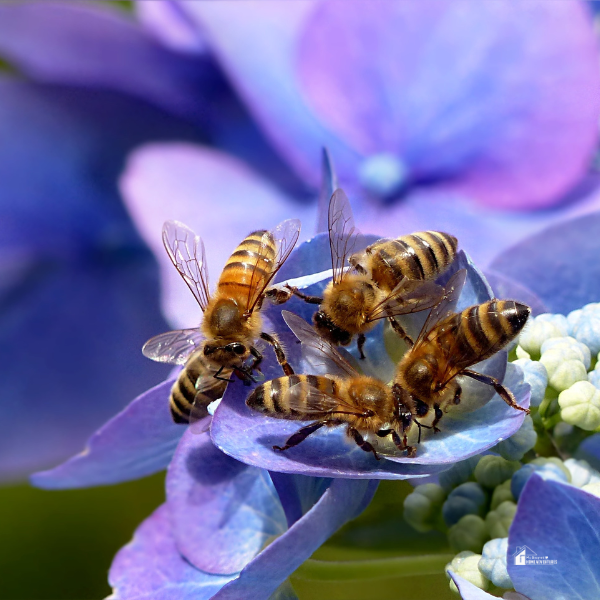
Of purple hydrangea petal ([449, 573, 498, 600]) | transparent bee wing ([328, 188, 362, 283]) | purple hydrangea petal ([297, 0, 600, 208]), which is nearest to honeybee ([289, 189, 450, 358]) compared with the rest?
transparent bee wing ([328, 188, 362, 283])

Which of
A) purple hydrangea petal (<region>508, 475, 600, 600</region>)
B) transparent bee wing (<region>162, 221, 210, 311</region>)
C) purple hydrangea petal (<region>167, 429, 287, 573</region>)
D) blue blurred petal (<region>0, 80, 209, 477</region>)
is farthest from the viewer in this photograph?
blue blurred petal (<region>0, 80, 209, 477</region>)

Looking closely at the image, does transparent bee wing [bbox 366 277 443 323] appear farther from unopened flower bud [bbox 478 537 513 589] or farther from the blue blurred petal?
the blue blurred petal

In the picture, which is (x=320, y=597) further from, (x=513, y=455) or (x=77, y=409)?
(x=77, y=409)

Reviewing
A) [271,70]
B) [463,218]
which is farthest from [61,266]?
[463,218]

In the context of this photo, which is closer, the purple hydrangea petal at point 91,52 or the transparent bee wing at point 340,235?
the transparent bee wing at point 340,235

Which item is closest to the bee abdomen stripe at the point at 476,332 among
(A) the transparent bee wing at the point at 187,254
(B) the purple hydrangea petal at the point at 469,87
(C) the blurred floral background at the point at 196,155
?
(A) the transparent bee wing at the point at 187,254

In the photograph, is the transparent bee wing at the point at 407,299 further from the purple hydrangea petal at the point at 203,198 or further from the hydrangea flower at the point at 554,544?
the purple hydrangea petal at the point at 203,198
